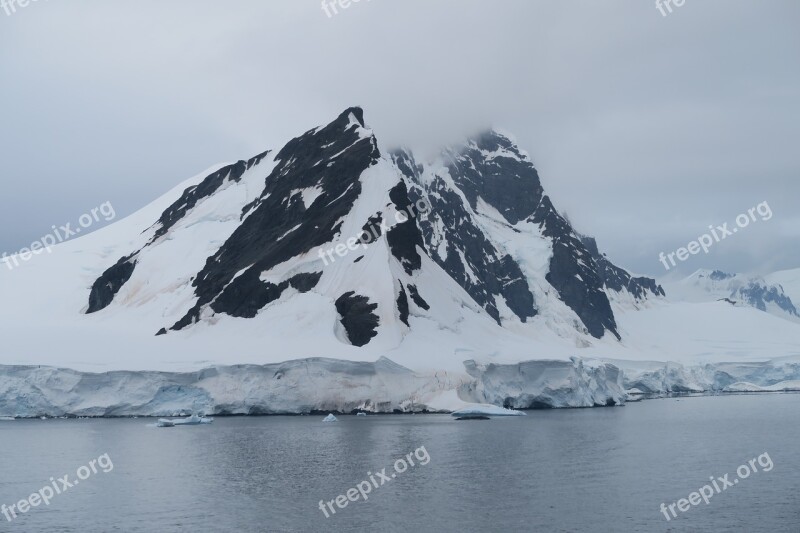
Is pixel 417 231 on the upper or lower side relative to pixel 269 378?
upper

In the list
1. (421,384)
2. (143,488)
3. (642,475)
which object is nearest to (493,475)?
(642,475)

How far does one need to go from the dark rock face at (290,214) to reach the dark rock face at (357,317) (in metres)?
10.4

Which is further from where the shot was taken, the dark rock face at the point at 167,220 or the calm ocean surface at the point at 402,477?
the dark rock face at the point at 167,220

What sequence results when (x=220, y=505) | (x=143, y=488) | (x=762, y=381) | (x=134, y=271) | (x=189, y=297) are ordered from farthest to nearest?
(x=762, y=381) → (x=134, y=271) → (x=189, y=297) → (x=143, y=488) → (x=220, y=505)

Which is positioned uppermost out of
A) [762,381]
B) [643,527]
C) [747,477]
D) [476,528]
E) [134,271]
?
[134,271]

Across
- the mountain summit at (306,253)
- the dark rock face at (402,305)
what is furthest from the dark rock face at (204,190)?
the dark rock face at (402,305)

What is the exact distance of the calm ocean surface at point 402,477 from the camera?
3056cm

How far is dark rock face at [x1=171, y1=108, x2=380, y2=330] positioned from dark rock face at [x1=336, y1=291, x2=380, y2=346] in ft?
34.1

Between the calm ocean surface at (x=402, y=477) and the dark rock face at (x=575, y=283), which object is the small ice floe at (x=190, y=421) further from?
the dark rock face at (x=575, y=283)

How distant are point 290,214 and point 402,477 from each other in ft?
232

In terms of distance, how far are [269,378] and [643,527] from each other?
49.1 metres

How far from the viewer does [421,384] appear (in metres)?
75.9

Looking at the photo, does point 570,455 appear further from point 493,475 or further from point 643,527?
point 643,527

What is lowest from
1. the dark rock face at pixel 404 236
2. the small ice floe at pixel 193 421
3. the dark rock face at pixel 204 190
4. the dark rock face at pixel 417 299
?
the small ice floe at pixel 193 421
